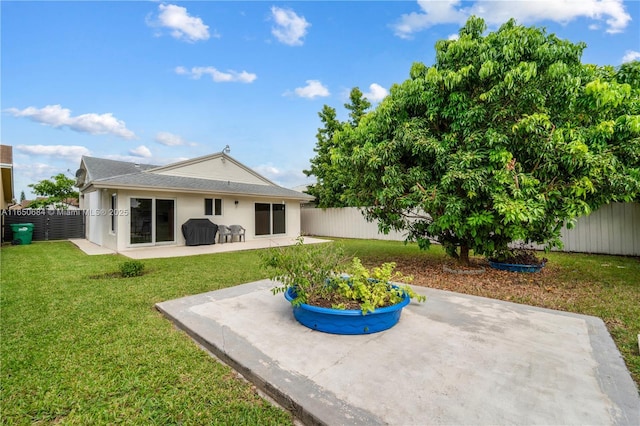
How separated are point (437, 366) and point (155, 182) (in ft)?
34.8

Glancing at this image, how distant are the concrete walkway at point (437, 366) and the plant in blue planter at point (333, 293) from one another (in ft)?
0.43

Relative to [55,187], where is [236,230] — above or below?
below

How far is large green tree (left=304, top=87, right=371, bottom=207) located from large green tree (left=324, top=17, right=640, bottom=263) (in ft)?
34.9

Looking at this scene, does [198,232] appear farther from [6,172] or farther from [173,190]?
[6,172]

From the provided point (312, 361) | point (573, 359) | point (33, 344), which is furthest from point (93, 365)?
point (573, 359)

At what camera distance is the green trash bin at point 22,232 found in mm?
11414

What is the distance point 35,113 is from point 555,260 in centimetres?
2024

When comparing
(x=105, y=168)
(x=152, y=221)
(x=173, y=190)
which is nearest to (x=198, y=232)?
(x=152, y=221)

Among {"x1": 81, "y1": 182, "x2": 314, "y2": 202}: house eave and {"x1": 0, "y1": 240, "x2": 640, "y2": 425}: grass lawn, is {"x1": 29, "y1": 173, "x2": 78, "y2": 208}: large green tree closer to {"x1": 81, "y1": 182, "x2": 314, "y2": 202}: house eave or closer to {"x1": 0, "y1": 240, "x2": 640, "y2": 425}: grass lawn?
{"x1": 81, "y1": 182, "x2": 314, "y2": 202}: house eave

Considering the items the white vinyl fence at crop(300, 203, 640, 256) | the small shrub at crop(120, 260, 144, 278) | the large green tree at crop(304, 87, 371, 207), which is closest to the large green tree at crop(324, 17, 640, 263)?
the white vinyl fence at crop(300, 203, 640, 256)

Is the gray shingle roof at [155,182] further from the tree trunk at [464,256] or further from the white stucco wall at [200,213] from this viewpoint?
the tree trunk at [464,256]

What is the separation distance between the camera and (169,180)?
11094 mm

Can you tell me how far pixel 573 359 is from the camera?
8.09 feet

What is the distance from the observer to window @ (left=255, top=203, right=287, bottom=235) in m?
13.6
